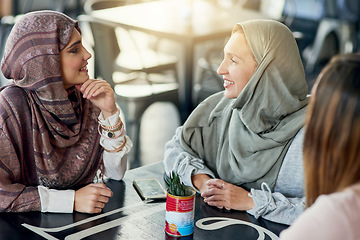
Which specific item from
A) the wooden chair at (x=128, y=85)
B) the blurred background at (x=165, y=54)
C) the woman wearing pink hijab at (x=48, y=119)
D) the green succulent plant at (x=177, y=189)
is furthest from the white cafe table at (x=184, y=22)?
the green succulent plant at (x=177, y=189)

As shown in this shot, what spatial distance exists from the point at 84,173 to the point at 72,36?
0.47 m

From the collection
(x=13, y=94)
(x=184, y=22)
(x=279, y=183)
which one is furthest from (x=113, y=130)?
(x=184, y=22)

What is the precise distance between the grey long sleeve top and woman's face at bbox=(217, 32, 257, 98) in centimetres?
26

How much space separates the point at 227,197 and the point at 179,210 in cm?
28

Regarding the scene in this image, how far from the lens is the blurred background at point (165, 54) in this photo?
11.7 ft

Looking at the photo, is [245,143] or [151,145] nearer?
[245,143]

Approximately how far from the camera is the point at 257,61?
68.3 inches

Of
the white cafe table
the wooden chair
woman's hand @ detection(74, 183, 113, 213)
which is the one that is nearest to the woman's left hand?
woman's hand @ detection(74, 183, 113, 213)

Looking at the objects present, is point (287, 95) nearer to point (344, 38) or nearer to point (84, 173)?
point (84, 173)

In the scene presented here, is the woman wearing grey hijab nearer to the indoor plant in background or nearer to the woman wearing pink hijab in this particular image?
the indoor plant in background

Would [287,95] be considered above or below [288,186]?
above

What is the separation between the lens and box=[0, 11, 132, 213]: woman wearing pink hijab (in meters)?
1.60

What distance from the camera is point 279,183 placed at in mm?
1753

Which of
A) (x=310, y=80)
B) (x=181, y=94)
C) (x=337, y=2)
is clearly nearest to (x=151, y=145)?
(x=181, y=94)
